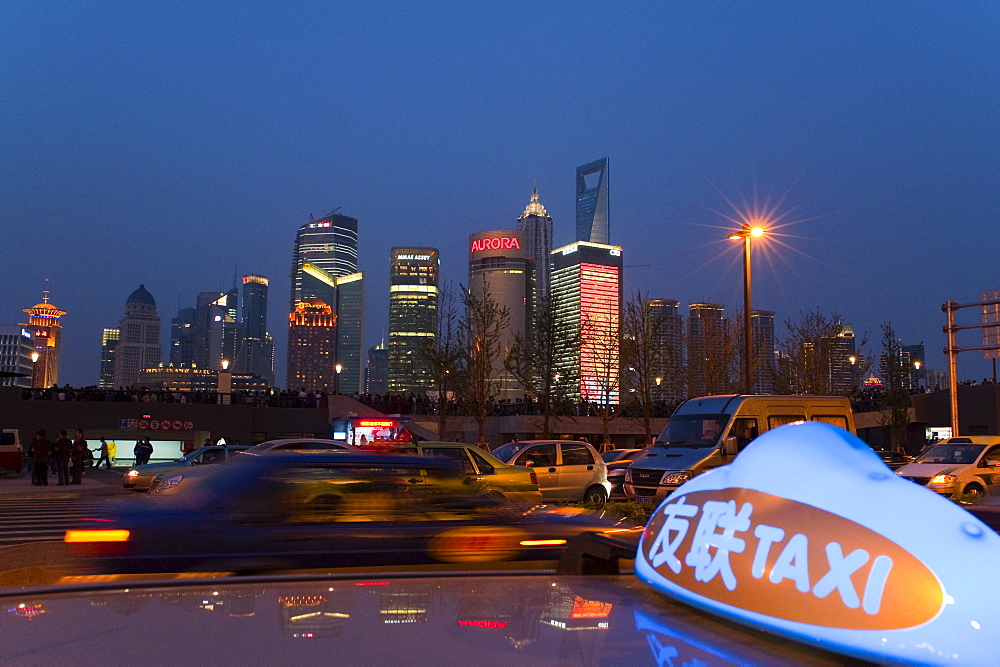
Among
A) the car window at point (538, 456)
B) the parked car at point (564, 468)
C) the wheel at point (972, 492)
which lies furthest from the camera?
the car window at point (538, 456)

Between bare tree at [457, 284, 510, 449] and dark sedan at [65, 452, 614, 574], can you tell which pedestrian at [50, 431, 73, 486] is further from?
dark sedan at [65, 452, 614, 574]

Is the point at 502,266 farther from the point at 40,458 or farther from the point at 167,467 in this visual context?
the point at 167,467

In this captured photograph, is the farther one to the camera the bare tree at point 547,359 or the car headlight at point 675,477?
the bare tree at point 547,359

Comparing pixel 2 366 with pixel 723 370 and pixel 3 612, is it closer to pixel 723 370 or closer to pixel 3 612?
pixel 723 370

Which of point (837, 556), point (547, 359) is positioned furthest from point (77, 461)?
point (837, 556)

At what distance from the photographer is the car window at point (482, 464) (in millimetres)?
15500

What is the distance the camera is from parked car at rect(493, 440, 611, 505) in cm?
1903

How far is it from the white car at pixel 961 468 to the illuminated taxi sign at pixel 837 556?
17803 millimetres

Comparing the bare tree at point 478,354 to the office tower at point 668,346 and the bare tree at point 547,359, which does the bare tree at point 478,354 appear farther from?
the office tower at point 668,346

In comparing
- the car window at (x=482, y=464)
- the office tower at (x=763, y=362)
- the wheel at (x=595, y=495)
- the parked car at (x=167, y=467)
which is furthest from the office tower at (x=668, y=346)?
the car window at (x=482, y=464)

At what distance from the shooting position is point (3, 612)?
2.38 m

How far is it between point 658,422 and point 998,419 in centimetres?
2039

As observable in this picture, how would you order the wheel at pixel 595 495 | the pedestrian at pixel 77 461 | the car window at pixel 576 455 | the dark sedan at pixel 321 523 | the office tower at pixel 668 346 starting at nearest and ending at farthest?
the dark sedan at pixel 321 523 → the wheel at pixel 595 495 → the car window at pixel 576 455 → the pedestrian at pixel 77 461 → the office tower at pixel 668 346

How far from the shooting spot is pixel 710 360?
130ft
